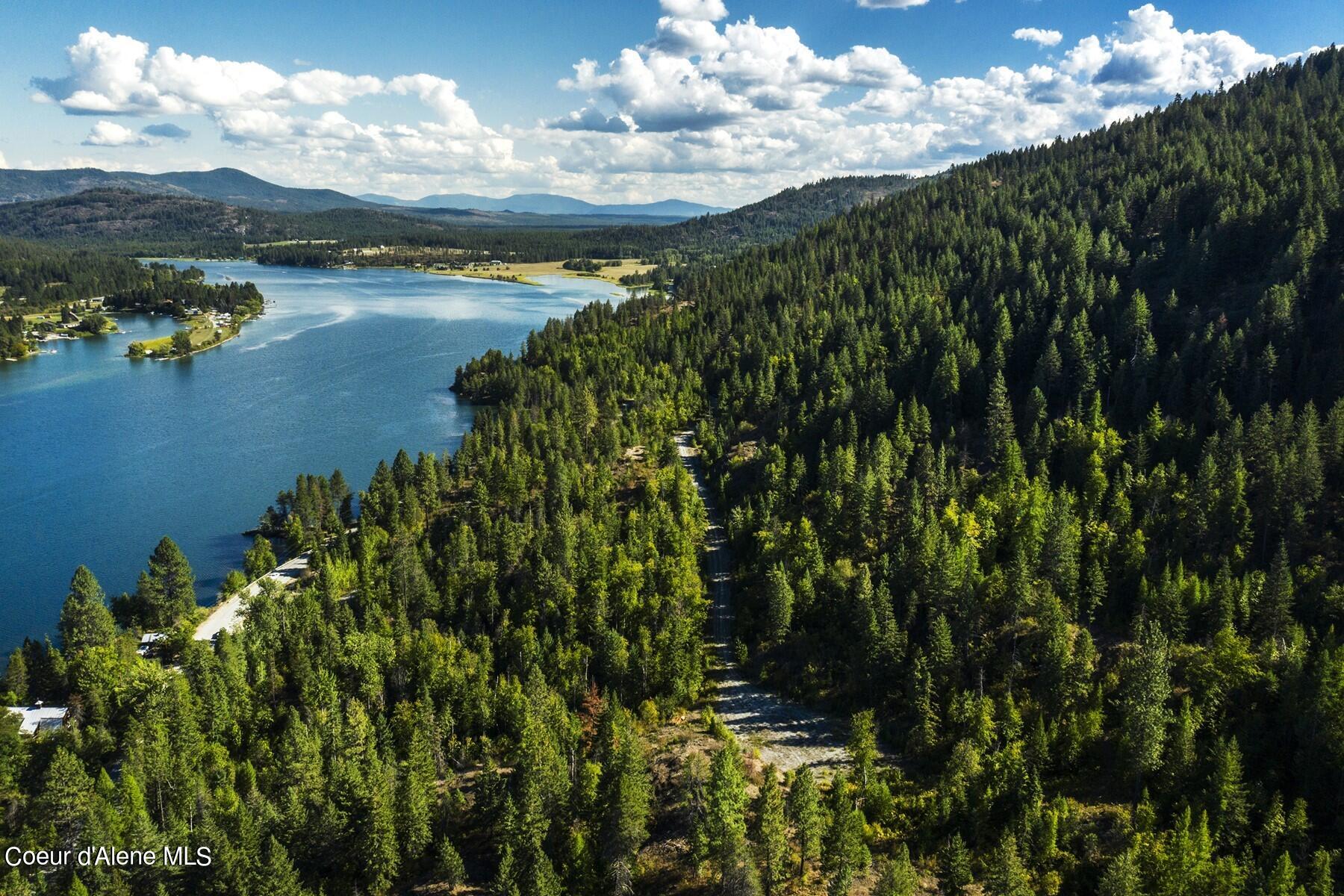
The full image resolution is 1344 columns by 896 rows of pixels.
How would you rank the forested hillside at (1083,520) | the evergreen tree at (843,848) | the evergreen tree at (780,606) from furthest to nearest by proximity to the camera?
the evergreen tree at (780,606), the forested hillside at (1083,520), the evergreen tree at (843,848)

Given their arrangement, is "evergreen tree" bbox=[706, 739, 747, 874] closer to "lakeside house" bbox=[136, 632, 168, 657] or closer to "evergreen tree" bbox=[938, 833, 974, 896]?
"evergreen tree" bbox=[938, 833, 974, 896]

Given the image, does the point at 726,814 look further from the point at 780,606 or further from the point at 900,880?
the point at 780,606

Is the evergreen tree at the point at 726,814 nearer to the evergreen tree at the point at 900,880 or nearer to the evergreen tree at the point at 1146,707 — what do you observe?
the evergreen tree at the point at 900,880

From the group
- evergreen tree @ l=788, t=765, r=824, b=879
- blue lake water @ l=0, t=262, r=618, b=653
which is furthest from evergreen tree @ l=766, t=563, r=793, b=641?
blue lake water @ l=0, t=262, r=618, b=653

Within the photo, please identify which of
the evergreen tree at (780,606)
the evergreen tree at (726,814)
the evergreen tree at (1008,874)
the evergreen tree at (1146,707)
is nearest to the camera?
the evergreen tree at (1008,874)

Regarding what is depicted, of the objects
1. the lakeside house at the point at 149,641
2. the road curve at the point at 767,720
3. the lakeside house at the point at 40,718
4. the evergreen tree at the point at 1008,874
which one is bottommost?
the lakeside house at the point at 40,718

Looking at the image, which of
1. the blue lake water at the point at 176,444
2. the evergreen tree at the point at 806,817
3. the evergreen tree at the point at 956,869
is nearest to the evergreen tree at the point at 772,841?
the evergreen tree at the point at 806,817
